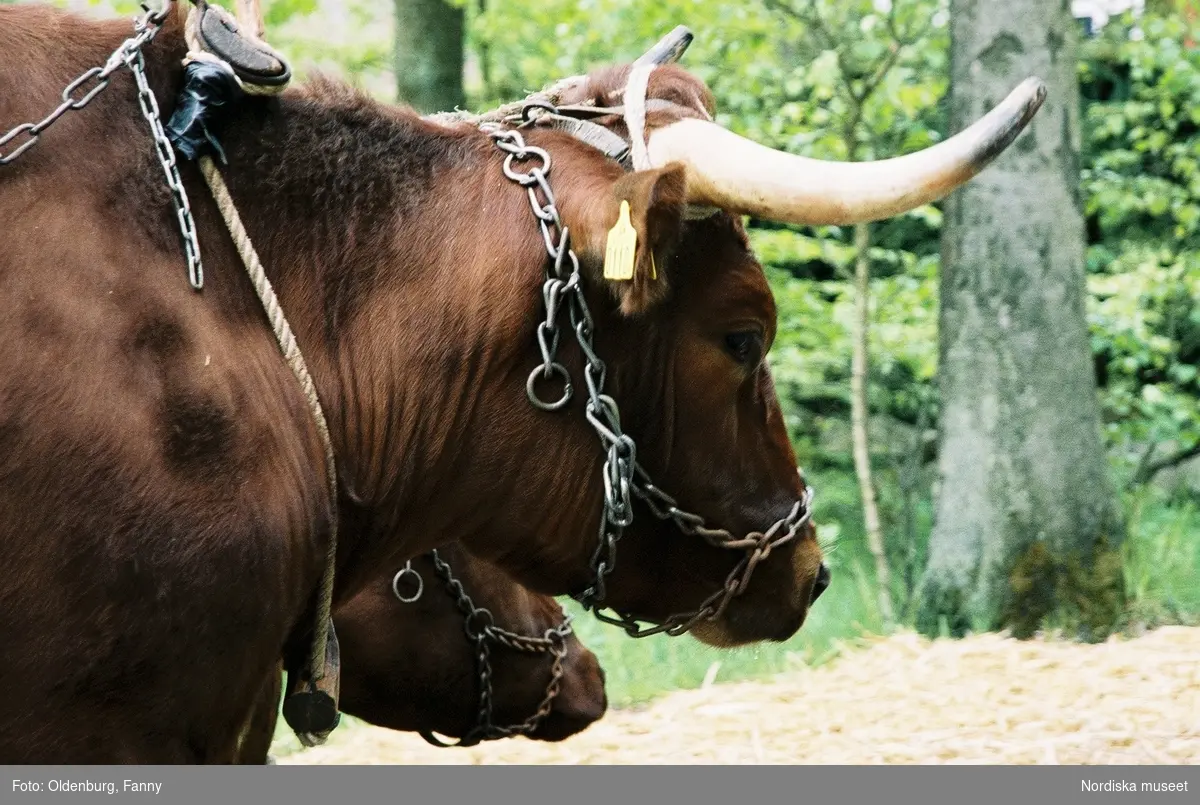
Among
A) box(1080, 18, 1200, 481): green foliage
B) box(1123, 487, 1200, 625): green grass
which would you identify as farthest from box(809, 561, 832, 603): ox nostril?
box(1080, 18, 1200, 481): green foliage

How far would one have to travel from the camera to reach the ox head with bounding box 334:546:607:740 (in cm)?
370

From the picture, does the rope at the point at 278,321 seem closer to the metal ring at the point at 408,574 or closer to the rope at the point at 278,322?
the rope at the point at 278,322

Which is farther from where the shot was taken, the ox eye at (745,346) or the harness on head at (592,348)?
the ox eye at (745,346)

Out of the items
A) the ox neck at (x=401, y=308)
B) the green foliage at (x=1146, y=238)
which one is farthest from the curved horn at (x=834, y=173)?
the green foliage at (x=1146, y=238)

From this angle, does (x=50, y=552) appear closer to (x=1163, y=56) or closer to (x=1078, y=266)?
(x=1078, y=266)

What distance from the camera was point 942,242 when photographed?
25.5 ft

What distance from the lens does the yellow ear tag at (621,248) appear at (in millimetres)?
2650

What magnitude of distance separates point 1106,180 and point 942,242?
3.03 metres

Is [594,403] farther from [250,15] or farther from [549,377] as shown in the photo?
[250,15]

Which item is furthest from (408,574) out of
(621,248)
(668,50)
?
(668,50)

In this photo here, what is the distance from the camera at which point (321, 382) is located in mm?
2678

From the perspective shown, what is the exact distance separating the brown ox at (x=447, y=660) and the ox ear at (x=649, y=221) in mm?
1218

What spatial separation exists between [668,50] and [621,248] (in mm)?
999

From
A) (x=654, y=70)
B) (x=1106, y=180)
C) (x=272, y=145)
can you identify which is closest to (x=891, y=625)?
(x=1106, y=180)
